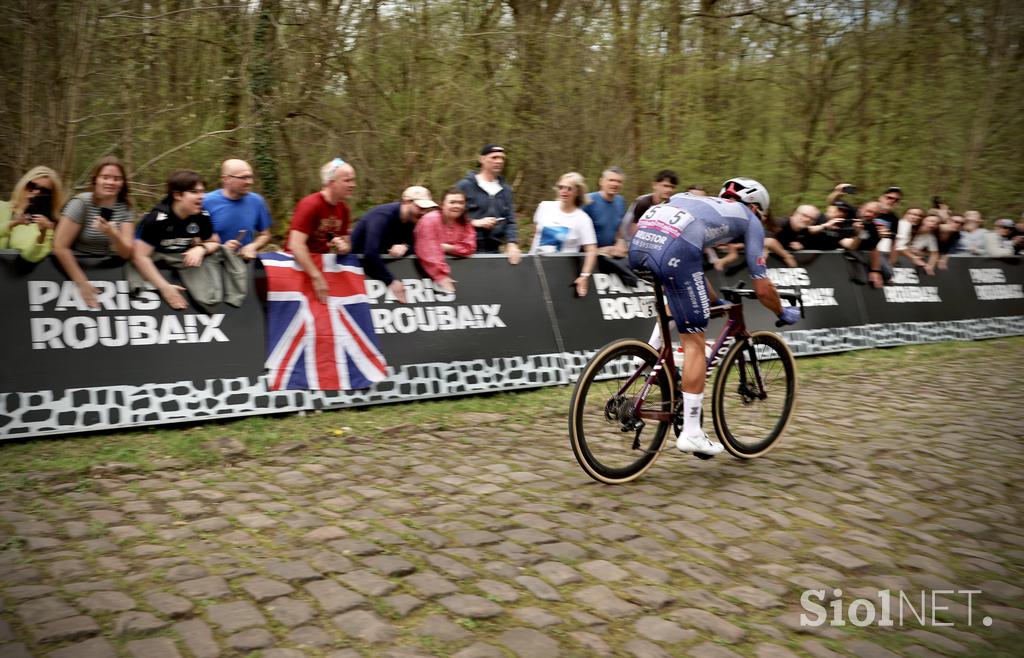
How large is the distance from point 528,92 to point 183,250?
8.75m

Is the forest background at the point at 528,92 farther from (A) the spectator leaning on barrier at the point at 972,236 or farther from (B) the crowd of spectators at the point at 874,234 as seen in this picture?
(B) the crowd of spectators at the point at 874,234

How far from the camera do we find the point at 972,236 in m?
16.6

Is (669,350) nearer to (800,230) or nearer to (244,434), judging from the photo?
(244,434)

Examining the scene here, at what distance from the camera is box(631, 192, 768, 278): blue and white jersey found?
6215mm

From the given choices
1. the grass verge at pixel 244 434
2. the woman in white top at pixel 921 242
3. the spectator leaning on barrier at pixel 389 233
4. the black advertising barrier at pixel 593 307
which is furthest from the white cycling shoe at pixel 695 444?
the woman in white top at pixel 921 242

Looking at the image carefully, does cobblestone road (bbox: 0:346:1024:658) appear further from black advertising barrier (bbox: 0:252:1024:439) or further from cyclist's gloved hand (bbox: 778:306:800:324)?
cyclist's gloved hand (bbox: 778:306:800:324)

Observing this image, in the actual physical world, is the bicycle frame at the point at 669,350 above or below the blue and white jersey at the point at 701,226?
below

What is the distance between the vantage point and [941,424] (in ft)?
28.1

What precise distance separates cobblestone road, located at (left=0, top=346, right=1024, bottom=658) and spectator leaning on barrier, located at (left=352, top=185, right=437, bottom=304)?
5.59ft

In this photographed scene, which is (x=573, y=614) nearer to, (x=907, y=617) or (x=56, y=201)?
(x=907, y=617)

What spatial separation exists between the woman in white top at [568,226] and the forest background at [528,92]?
440cm

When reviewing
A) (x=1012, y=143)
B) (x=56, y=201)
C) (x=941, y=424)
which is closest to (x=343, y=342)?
(x=56, y=201)

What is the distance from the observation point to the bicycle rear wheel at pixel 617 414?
601cm

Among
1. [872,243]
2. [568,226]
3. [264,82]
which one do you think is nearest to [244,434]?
[568,226]
